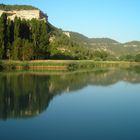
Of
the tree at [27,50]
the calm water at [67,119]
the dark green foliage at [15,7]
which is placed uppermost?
the dark green foliage at [15,7]

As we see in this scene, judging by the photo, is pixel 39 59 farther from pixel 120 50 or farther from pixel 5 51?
pixel 120 50

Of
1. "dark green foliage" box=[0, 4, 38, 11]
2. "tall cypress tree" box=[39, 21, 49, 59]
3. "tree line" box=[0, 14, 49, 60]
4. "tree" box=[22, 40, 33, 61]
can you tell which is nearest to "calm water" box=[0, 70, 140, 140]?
"tree" box=[22, 40, 33, 61]

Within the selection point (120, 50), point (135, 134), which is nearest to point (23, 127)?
point (135, 134)

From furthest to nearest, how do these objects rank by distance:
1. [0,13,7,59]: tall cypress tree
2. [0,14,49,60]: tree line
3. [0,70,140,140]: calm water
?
1. [0,14,49,60]: tree line
2. [0,13,7,59]: tall cypress tree
3. [0,70,140,140]: calm water

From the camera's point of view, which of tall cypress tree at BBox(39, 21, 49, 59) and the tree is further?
tall cypress tree at BBox(39, 21, 49, 59)

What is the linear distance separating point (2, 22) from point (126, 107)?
3563 centimetres

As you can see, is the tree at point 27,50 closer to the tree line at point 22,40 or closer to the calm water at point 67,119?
the tree line at point 22,40

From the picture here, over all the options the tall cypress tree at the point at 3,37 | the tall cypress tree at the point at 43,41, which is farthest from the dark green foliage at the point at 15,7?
the tall cypress tree at the point at 3,37

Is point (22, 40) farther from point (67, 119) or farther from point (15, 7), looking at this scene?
point (15, 7)

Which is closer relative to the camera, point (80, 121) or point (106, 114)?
point (80, 121)

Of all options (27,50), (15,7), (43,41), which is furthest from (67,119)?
(15,7)

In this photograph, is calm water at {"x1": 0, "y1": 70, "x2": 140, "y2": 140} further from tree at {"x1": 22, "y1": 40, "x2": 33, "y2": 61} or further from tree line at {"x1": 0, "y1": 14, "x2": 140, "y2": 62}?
tree line at {"x1": 0, "y1": 14, "x2": 140, "y2": 62}

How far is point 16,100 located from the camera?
1736 centimetres

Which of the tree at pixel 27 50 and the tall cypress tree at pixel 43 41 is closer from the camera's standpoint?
the tree at pixel 27 50
